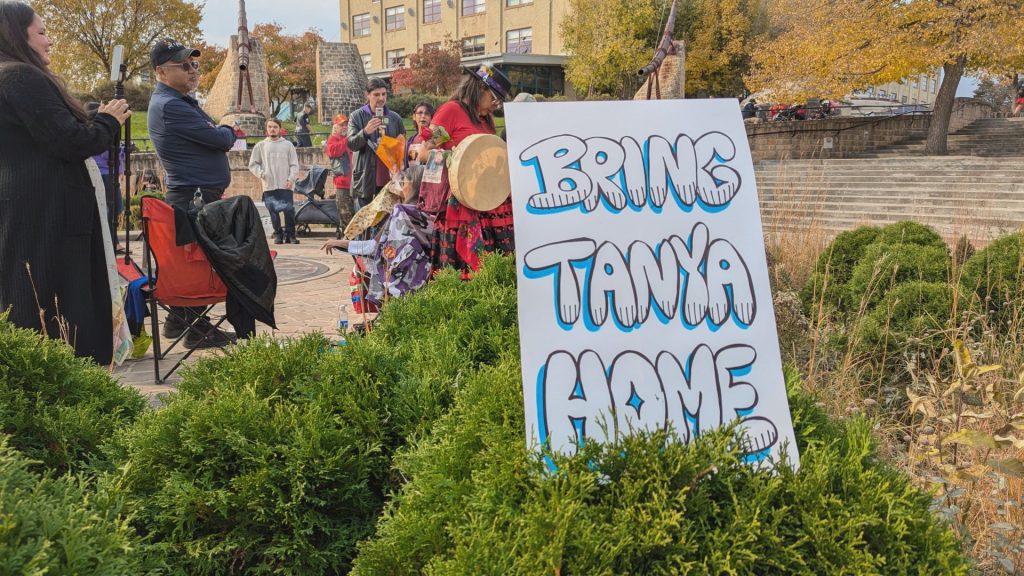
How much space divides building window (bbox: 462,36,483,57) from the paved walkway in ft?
153

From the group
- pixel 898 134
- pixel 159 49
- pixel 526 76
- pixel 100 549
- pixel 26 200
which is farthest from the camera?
pixel 526 76

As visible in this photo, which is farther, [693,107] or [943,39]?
[943,39]

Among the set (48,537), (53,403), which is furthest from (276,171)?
(48,537)

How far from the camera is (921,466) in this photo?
3111 mm

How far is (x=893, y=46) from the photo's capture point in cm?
2308

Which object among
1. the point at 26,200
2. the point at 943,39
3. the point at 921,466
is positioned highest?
the point at 943,39

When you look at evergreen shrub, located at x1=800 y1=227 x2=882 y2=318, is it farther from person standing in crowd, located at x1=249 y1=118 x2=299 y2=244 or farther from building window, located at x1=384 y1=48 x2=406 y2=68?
building window, located at x1=384 y1=48 x2=406 y2=68

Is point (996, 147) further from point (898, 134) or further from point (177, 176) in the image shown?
point (177, 176)

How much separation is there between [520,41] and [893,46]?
33968 millimetres

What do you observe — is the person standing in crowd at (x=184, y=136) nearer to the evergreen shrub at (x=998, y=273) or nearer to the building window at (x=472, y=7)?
the evergreen shrub at (x=998, y=273)

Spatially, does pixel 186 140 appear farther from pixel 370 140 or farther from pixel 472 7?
pixel 472 7

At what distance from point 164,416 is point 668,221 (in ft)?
4.55

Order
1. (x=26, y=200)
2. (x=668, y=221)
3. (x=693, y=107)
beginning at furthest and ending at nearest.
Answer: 1. (x=26, y=200)
2. (x=693, y=107)
3. (x=668, y=221)

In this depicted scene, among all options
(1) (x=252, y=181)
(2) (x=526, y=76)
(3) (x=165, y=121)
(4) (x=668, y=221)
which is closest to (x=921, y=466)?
(4) (x=668, y=221)
